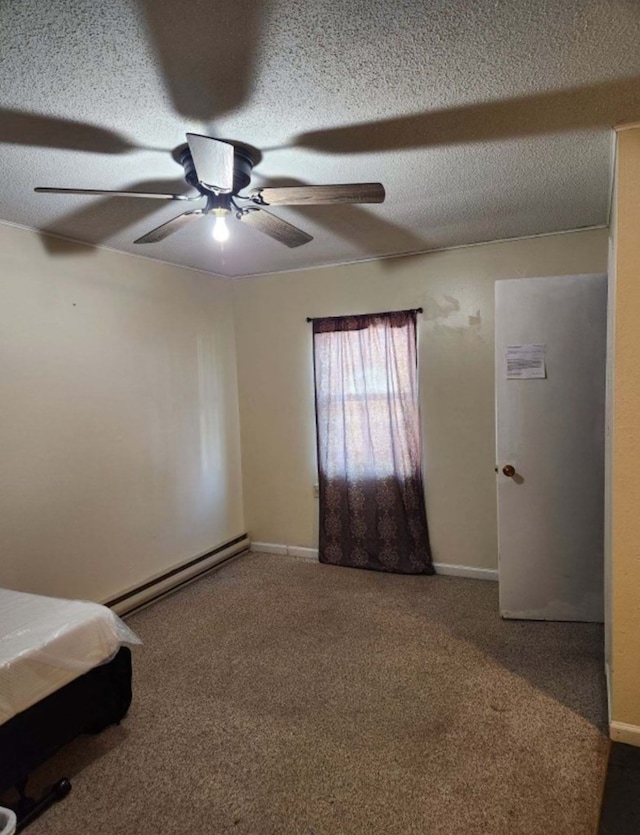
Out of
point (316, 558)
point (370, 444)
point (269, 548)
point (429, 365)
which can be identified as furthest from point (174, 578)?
point (429, 365)

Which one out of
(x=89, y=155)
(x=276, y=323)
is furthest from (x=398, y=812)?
(x=276, y=323)

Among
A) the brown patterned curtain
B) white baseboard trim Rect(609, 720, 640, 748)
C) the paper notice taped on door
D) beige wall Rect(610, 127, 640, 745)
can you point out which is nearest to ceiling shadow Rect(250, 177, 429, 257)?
the brown patterned curtain

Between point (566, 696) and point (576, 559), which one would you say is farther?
point (576, 559)

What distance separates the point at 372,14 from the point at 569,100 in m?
0.83

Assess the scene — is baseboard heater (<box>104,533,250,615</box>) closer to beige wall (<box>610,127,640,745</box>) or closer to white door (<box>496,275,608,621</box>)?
white door (<box>496,275,608,621</box>)

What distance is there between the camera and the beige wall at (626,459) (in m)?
1.88

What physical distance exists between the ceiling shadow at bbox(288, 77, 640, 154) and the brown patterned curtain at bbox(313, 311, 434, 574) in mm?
1842

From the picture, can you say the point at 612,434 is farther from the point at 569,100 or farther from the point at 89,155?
the point at 89,155

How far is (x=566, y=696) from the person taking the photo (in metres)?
2.32

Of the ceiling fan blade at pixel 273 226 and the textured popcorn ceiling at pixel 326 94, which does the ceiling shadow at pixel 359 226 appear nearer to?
the textured popcorn ceiling at pixel 326 94

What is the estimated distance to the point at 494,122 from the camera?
1881 mm

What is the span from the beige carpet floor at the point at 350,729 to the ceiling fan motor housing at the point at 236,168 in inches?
88.2

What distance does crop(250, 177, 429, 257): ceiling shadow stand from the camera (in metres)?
2.67

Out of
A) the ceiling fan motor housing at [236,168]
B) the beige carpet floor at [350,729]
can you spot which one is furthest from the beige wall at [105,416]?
the ceiling fan motor housing at [236,168]
